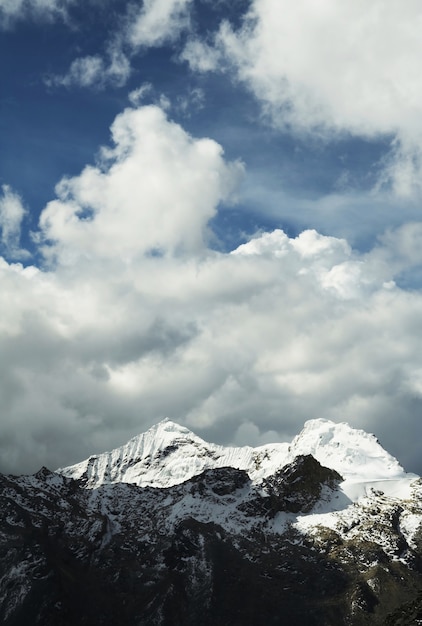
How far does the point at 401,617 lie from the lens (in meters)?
182
